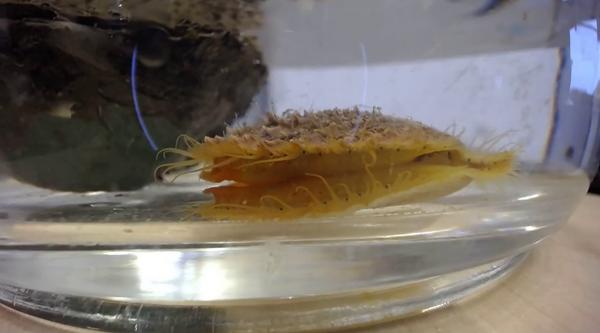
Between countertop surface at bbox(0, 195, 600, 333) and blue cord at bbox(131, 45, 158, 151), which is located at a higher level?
blue cord at bbox(131, 45, 158, 151)

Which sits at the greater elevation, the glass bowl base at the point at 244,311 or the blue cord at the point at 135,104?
the blue cord at the point at 135,104

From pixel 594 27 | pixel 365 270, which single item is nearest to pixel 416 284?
pixel 365 270

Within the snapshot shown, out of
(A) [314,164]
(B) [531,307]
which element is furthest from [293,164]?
(B) [531,307]

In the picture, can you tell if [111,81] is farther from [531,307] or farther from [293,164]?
[531,307]

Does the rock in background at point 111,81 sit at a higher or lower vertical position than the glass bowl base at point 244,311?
higher

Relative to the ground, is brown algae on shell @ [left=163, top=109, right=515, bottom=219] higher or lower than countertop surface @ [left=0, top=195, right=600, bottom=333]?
higher

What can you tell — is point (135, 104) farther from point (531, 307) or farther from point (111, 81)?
point (531, 307)
